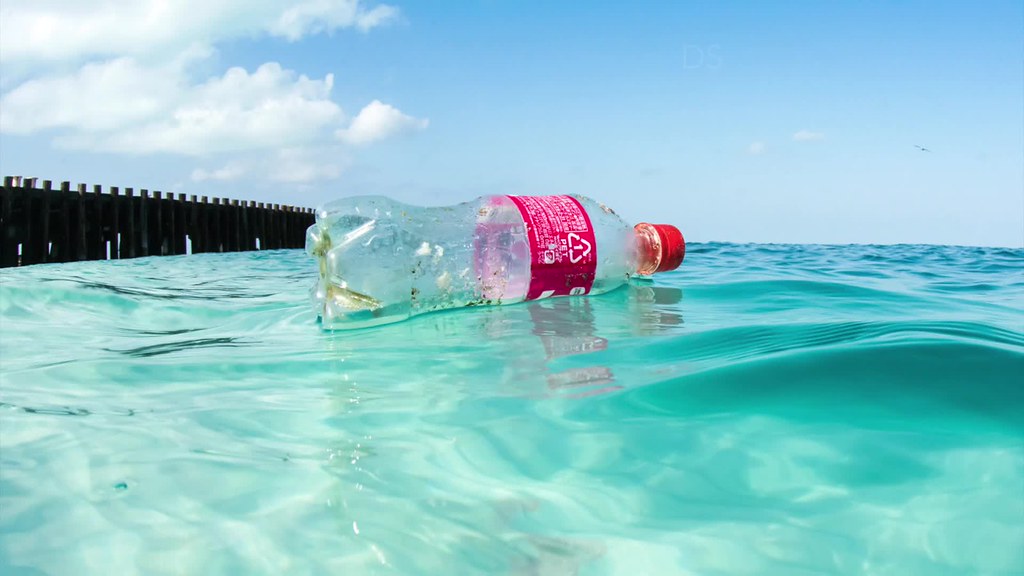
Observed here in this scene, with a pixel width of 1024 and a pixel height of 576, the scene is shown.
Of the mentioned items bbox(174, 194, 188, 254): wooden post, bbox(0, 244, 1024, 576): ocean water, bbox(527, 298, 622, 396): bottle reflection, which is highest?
bbox(174, 194, 188, 254): wooden post

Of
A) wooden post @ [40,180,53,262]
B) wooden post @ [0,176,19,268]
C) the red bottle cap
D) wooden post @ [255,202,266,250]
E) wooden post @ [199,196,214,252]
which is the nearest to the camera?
the red bottle cap

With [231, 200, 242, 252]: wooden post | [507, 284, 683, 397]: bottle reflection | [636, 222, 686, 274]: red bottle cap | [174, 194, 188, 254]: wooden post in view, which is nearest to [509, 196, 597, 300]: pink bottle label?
[507, 284, 683, 397]: bottle reflection

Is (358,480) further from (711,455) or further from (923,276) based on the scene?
(923,276)

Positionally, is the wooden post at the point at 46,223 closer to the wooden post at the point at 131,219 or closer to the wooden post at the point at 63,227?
the wooden post at the point at 63,227

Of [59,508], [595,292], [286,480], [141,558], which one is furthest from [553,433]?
[595,292]

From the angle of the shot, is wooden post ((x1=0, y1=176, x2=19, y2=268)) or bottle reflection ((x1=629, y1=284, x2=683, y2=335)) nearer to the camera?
bottle reflection ((x1=629, y1=284, x2=683, y2=335))

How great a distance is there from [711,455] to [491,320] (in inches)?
78.2

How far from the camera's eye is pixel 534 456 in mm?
1564

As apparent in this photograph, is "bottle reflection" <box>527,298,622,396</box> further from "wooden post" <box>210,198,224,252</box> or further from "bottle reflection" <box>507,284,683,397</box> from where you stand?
"wooden post" <box>210,198,224,252</box>

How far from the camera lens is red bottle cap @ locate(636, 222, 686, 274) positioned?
13.7ft

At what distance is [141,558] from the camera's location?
1.18m

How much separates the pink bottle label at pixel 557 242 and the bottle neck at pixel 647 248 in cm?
49

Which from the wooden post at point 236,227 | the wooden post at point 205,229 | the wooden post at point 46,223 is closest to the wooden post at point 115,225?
the wooden post at point 46,223

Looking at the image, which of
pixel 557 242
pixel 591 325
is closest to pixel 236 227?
pixel 557 242
